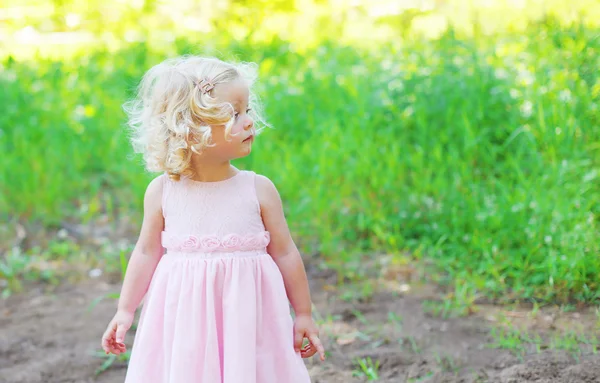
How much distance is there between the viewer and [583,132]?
3.27 meters

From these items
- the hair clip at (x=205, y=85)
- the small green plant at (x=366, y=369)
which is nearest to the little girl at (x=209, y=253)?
the hair clip at (x=205, y=85)

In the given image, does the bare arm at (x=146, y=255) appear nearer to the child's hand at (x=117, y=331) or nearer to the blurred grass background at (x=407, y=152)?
the child's hand at (x=117, y=331)

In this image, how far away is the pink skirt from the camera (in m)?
1.77

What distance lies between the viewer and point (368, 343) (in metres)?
2.79

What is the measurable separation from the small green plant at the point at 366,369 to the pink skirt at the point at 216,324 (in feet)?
2.25

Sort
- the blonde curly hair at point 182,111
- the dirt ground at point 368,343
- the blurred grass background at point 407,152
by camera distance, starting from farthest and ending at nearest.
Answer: the blurred grass background at point 407,152 < the dirt ground at point 368,343 < the blonde curly hair at point 182,111

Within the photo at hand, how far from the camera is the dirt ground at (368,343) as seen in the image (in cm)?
244

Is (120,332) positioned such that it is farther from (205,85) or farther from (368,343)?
(368,343)

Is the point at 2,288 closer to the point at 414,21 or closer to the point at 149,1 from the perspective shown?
the point at 414,21

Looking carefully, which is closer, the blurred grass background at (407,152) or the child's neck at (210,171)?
the child's neck at (210,171)

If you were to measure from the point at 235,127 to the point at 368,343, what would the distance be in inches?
51.1

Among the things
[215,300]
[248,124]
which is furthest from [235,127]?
[215,300]

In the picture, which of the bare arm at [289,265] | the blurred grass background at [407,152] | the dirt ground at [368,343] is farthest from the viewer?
the blurred grass background at [407,152]

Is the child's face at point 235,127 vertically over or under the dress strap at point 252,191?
over
